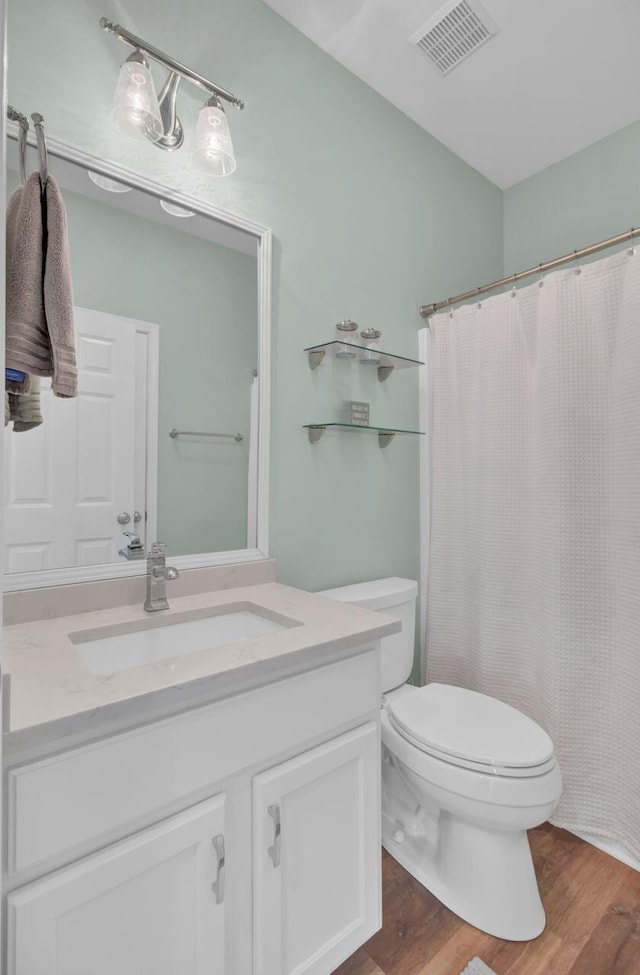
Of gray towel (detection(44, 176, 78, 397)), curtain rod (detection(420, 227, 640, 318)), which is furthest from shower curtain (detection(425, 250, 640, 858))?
gray towel (detection(44, 176, 78, 397))

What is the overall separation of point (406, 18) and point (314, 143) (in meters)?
0.46

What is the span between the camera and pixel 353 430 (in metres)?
1.80

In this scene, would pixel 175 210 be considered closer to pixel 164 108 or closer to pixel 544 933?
pixel 164 108

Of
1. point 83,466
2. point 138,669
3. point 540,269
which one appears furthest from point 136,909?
point 540,269

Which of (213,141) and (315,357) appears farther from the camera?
(315,357)

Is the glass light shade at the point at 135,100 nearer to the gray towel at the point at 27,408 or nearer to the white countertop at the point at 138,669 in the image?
the gray towel at the point at 27,408

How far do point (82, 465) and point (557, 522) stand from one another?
4.85 feet

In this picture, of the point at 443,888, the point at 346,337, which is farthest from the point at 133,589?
the point at 443,888

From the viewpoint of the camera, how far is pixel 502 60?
5.66 feet

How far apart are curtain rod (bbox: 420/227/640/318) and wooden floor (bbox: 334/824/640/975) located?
6.28 ft

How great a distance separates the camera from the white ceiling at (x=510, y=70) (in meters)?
1.55

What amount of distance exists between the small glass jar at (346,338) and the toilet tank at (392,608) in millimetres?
828

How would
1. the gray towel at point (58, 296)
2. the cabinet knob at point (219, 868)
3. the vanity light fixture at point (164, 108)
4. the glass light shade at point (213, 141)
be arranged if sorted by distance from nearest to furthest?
the cabinet knob at point (219, 868)
the gray towel at point (58, 296)
the vanity light fixture at point (164, 108)
the glass light shade at point (213, 141)

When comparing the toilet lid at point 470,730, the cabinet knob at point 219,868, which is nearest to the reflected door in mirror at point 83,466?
the cabinet knob at point 219,868
